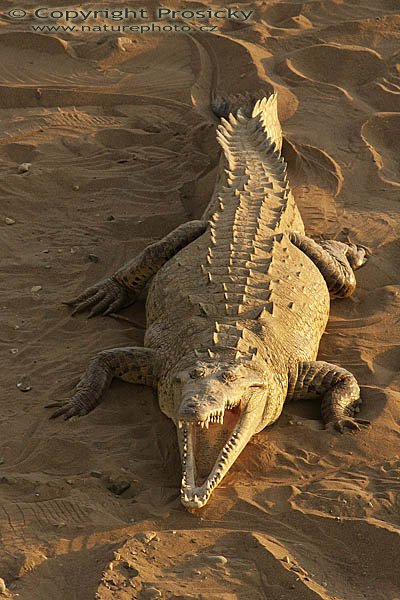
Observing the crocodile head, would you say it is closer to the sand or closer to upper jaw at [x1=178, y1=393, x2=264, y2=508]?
upper jaw at [x1=178, y1=393, x2=264, y2=508]

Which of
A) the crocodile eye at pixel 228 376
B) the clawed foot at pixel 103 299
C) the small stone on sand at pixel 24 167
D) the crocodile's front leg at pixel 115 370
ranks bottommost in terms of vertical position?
the small stone on sand at pixel 24 167

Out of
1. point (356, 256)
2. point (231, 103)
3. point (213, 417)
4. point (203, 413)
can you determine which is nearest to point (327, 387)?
point (213, 417)

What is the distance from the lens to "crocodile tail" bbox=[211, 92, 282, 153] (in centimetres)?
786

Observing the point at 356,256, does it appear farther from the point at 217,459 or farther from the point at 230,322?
the point at 217,459

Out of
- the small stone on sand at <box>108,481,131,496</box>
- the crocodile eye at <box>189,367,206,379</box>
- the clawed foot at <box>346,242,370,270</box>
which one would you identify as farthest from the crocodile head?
the clawed foot at <box>346,242,370,270</box>

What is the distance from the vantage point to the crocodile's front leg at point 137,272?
21.0ft

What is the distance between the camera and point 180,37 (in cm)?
1002

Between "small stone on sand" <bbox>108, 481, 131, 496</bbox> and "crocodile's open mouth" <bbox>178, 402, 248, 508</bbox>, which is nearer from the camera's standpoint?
"crocodile's open mouth" <bbox>178, 402, 248, 508</bbox>

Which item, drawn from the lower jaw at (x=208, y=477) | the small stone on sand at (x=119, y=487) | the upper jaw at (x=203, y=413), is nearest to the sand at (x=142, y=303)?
the small stone on sand at (x=119, y=487)

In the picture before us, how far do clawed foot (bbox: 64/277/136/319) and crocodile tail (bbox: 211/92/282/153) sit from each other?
196 centimetres

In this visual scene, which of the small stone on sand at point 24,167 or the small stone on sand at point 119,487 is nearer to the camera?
the small stone on sand at point 119,487

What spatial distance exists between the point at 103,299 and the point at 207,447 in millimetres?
2000

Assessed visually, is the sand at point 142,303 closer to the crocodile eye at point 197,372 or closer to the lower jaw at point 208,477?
the lower jaw at point 208,477

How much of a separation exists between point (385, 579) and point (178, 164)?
4958 mm
